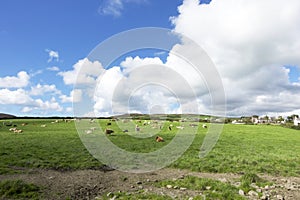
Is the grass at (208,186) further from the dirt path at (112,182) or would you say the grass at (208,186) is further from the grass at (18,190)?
the grass at (18,190)

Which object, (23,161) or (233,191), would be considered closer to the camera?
(233,191)

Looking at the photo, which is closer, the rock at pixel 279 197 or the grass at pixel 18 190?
the rock at pixel 279 197

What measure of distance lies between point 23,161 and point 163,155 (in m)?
9.63

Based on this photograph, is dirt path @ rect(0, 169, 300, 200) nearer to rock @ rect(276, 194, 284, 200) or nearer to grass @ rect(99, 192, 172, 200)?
rock @ rect(276, 194, 284, 200)

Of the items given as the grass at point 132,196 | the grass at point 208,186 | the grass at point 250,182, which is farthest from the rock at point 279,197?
the grass at point 132,196

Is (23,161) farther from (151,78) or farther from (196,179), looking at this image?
(151,78)

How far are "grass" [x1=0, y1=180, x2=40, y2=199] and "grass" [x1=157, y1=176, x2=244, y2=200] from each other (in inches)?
209

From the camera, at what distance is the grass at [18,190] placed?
31.1 feet

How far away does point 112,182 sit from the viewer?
1170 cm

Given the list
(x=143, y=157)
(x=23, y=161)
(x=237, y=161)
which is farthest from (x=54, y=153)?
(x=237, y=161)

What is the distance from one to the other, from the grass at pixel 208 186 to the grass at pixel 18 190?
5.31m

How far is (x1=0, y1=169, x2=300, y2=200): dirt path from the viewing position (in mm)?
9984

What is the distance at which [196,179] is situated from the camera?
11805 mm

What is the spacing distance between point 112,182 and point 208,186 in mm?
4512
